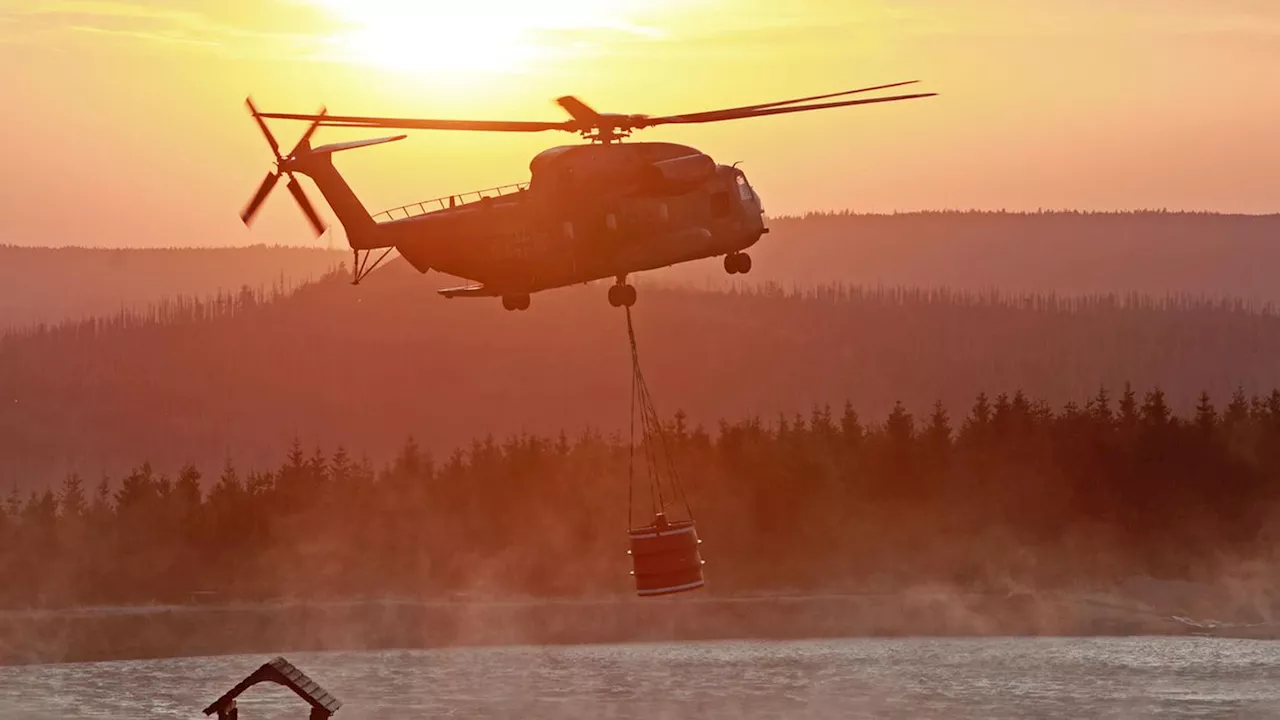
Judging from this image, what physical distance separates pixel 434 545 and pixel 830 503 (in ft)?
104

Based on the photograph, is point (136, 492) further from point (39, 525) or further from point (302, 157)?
point (302, 157)

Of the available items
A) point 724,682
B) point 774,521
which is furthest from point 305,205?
point 774,521

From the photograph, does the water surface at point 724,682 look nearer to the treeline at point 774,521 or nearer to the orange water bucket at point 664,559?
the treeline at point 774,521

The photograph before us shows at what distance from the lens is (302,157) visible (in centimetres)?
4972

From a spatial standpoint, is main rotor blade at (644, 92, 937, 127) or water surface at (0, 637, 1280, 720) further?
water surface at (0, 637, 1280, 720)

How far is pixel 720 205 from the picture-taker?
49156 mm

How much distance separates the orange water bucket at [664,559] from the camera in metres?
45.5

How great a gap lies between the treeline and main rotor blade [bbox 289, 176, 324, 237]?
320 ft

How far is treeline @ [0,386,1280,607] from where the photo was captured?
150 m

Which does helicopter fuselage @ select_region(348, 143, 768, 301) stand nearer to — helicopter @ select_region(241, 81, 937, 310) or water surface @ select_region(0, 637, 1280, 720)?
helicopter @ select_region(241, 81, 937, 310)

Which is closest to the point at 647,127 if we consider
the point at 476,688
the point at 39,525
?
the point at 476,688

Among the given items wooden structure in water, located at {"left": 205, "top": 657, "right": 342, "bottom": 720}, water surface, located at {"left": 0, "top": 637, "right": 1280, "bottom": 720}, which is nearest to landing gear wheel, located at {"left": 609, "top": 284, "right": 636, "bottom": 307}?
wooden structure in water, located at {"left": 205, "top": 657, "right": 342, "bottom": 720}

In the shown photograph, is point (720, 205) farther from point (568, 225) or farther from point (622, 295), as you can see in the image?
point (568, 225)

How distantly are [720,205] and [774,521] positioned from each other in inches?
4187
